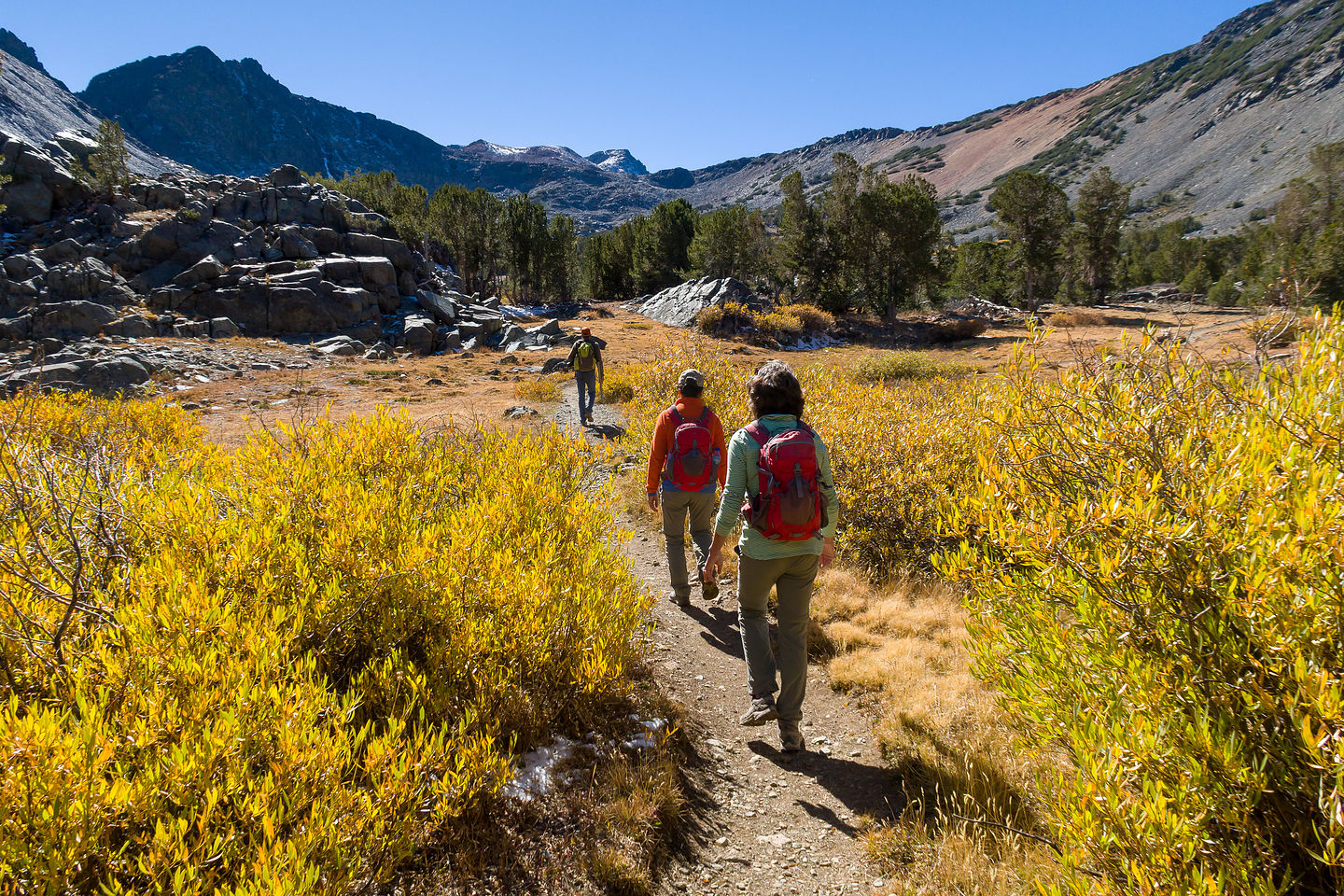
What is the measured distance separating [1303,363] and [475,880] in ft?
12.8

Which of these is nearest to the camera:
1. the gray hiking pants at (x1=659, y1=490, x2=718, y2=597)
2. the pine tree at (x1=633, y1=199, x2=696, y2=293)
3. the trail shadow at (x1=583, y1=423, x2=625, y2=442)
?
the gray hiking pants at (x1=659, y1=490, x2=718, y2=597)

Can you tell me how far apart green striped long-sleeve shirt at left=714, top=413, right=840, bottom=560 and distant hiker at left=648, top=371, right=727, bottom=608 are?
4.70ft

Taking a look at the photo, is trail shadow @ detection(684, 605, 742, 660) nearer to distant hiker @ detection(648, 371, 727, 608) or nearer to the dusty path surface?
the dusty path surface

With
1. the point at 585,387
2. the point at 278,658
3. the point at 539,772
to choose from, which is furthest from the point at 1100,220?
the point at 278,658

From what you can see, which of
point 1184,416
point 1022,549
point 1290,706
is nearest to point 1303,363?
point 1184,416

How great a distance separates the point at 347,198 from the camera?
4244cm

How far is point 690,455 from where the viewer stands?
4832 mm

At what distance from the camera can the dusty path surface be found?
2.74m

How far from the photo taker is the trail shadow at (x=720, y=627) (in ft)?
15.9

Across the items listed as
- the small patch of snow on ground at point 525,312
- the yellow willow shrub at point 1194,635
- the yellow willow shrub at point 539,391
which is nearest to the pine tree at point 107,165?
the small patch of snow on ground at point 525,312

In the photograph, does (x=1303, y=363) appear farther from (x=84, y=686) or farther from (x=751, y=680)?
(x=84, y=686)

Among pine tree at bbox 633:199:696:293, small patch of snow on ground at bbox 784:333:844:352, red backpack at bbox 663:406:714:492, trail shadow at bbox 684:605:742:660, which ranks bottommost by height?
trail shadow at bbox 684:605:742:660

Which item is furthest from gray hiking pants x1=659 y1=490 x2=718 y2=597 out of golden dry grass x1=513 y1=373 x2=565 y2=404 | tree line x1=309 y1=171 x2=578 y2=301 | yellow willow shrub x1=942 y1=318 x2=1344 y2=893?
tree line x1=309 y1=171 x2=578 y2=301

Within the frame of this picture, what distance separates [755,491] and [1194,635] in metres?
1.88
